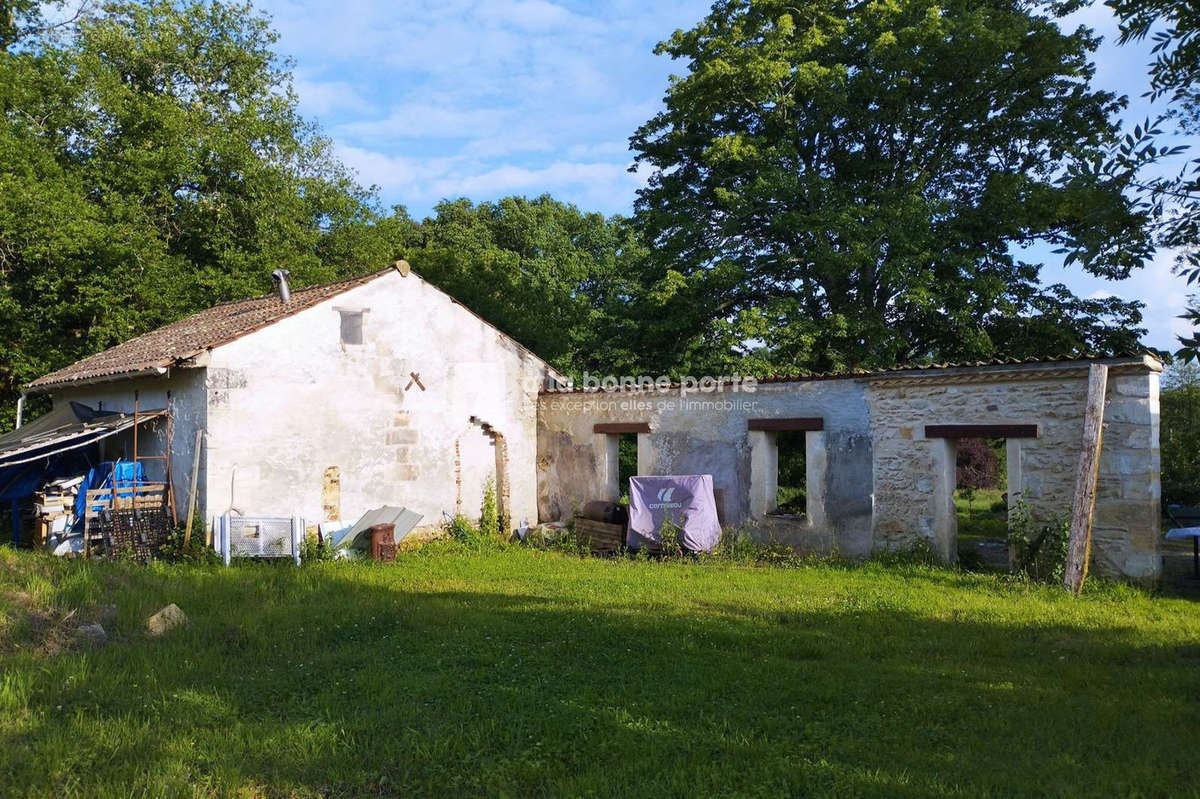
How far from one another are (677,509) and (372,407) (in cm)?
543

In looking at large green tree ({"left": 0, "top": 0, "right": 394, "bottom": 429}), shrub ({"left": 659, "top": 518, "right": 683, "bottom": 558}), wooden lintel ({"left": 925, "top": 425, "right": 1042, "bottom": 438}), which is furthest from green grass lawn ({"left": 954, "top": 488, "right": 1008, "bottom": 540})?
large green tree ({"left": 0, "top": 0, "right": 394, "bottom": 429})

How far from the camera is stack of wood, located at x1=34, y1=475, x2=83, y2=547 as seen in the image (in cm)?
1159

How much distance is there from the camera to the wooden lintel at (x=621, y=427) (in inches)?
536

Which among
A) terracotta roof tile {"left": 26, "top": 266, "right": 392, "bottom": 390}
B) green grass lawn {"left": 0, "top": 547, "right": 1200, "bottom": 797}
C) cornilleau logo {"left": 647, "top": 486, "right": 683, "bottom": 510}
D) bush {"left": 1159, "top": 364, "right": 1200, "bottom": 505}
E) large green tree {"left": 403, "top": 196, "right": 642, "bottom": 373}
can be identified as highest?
large green tree {"left": 403, "top": 196, "right": 642, "bottom": 373}

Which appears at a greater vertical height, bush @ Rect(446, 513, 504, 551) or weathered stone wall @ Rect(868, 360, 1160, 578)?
weathered stone wall @ Rect(868, 360, 1160, 578)

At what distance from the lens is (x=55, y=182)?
56.9 feet

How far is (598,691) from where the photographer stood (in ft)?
18.4

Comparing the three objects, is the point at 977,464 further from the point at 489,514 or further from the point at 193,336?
the point at 193,336

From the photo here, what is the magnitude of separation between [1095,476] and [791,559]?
415 centimetres

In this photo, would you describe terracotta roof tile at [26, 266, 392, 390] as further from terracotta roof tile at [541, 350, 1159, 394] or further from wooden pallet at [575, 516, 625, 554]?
wooden pallet at [575, 516, 625, 554]

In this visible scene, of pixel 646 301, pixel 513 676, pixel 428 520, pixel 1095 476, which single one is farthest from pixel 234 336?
pixel 1095 476

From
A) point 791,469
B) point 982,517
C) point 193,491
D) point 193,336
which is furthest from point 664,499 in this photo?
point 982,517

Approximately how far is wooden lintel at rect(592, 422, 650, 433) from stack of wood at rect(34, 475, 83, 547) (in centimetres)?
872

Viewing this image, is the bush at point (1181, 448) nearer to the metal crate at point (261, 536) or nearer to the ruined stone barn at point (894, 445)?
the ruined stone barn at point (894, 445)
